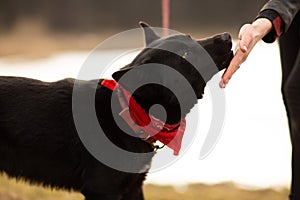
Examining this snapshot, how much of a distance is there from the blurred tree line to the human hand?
8.82m

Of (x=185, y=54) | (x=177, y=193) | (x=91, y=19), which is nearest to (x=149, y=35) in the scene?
(x=185, y=54)

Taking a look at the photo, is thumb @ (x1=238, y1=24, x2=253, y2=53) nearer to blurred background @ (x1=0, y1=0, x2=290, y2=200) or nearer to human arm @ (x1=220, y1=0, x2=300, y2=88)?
human arm @ (x1=220, y1=0, x2=300, y2=88)

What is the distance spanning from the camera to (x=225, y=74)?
2.65 meters

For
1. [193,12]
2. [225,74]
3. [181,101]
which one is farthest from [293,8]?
[193,12]

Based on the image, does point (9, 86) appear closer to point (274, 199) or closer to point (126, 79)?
point (126, 79)

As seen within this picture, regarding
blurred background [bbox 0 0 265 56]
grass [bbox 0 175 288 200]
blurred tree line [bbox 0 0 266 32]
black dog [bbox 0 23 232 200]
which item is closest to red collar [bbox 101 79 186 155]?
black dog [bbox 0 23 232 200]

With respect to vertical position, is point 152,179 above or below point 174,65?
below

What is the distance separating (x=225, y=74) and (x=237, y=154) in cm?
226

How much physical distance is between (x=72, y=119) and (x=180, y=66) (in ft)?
1.78

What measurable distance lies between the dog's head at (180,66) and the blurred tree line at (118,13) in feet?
28.3

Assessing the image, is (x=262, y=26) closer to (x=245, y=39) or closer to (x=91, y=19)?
(x=245, y=39)

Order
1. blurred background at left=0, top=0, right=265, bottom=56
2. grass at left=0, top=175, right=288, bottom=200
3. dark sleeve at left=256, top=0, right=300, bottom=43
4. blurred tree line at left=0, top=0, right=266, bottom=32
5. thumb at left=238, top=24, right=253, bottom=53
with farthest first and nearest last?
blurred tree line at left=0, top=0, right=266, bottom=32 < blurred background at left=0, top=0, right=265, bottom=56 < grass at left=0, top=175, right=288, bottom=200 < dark sleeve at left=256, top=0, right=300, bottom=43 < thumb at left=238, top=24, right=253, bottom=53

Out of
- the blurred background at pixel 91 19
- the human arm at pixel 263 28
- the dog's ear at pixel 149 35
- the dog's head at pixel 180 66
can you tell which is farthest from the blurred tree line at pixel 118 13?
the human arm at pixel 263 28

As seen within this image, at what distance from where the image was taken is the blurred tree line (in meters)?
12.1
